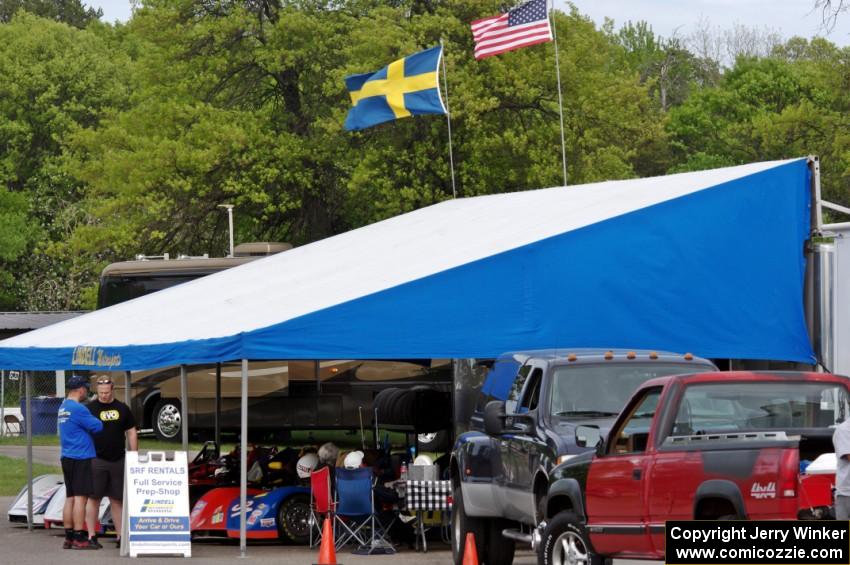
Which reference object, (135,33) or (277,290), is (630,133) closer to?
(135,33)

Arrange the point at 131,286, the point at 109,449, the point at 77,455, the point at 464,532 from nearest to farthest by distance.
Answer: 1. the point at 464,532
2. the point at 77,455
3. the point at 109,449
4. the point at 131,286

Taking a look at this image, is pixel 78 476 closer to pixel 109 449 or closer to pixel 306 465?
pixel 109 449

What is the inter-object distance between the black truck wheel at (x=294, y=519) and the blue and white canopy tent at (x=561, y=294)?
234cm

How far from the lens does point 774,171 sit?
59.2 feet

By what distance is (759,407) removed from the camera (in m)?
10.6

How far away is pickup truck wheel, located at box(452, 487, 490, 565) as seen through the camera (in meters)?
14.7

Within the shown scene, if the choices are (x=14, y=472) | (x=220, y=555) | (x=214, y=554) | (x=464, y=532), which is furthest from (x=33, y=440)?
(x=464, y=532)

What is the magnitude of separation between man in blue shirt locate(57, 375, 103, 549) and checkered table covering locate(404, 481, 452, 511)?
3728mm

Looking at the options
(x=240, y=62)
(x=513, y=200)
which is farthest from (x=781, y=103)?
(x=513, y=200)

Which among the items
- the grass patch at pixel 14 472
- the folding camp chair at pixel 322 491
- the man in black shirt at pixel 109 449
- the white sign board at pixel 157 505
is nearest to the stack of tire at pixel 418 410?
the folding camp chair at pixel 322 491

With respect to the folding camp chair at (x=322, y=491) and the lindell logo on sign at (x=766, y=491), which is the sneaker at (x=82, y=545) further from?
the lindell logo on sign at (x=766, y=491)

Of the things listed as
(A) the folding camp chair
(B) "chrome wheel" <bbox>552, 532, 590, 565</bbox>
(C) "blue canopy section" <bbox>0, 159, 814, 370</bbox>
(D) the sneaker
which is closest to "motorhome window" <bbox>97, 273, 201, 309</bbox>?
(C) "blue canopy section" <bbox>0, 159, 814, 370</bbox>

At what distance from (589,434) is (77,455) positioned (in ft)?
23.3

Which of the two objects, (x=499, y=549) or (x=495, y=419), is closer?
(x=495, y=419)
